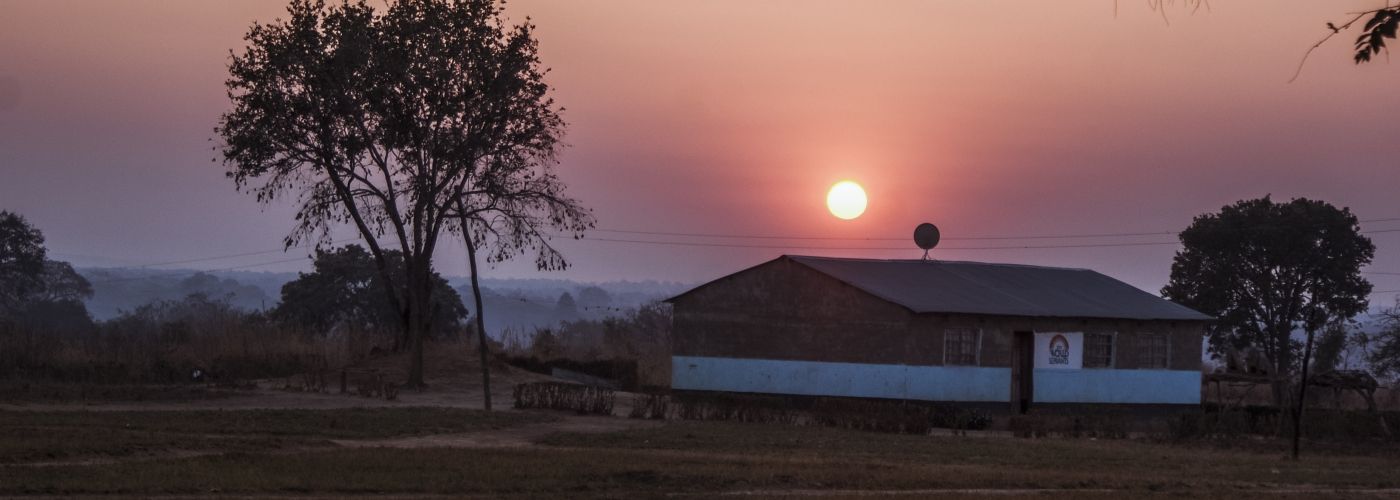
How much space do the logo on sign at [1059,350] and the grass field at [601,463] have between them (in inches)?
454

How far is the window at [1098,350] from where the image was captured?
4319 cm

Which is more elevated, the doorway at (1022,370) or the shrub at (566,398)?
the doorway at (1022,370)

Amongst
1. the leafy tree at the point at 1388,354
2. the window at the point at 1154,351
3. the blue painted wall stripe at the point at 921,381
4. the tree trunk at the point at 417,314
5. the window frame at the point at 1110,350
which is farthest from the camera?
the leafy tree at the point at 1388,354

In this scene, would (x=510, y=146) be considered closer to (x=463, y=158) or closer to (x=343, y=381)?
(x=463, y=158)

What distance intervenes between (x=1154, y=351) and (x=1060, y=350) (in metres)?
4.06

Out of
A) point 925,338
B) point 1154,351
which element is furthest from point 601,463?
point 1154,351

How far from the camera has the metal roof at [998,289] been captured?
41406 millimetres

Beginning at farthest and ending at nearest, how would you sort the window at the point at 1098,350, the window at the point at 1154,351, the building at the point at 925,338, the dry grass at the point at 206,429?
the window at the point at 1154,351
the window at the point at 1098,350
the building at the point at 925,338
the dry grass at the point at 206,429

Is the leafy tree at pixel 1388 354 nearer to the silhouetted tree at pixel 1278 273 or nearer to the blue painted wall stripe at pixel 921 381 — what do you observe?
the silhouetted tree at pixel 1278 273

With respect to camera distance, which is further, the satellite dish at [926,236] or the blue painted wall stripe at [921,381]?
the satellite dish at [926,236]

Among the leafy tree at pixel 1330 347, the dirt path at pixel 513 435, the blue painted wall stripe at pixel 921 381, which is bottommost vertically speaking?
the dirt path at pixel 513 435

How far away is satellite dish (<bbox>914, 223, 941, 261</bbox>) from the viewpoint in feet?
162

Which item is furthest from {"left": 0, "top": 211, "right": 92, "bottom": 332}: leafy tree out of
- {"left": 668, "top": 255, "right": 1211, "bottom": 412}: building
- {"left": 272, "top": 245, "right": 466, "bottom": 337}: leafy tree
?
{"left": 668, "top": 255, "right": 1211, "bottom": 412}: building

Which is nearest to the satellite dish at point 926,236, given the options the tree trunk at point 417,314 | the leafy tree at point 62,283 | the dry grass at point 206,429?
the tree trunk at point 417,314
